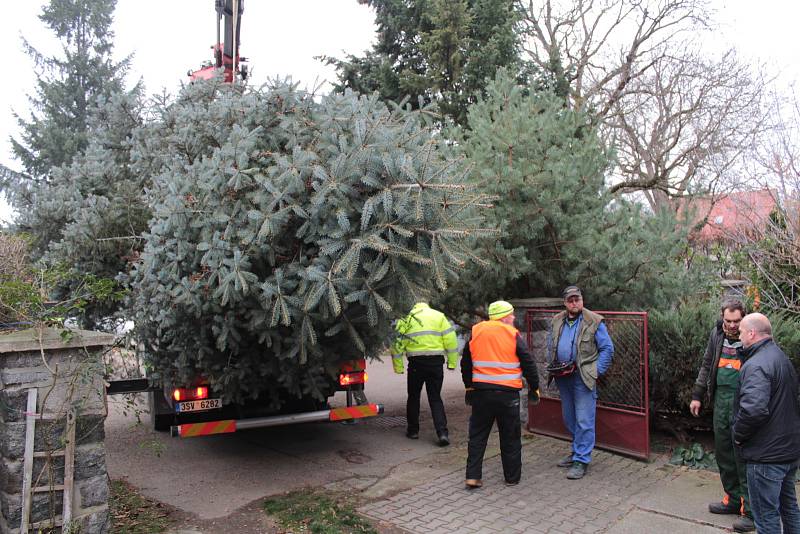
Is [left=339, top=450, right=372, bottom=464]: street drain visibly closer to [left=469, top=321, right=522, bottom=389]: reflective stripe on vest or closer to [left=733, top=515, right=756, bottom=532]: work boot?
[left=469, top=321, right=522, bottom=389]: reflective stripe on vest

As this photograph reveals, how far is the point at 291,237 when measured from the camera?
190 inches

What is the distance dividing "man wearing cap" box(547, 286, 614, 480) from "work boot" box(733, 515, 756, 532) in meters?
1.43

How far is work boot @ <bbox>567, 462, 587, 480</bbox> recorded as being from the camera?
5.65m

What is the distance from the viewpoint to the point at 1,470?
385 cm

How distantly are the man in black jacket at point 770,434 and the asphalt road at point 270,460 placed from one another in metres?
2.80

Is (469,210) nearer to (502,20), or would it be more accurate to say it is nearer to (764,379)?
(764,379)

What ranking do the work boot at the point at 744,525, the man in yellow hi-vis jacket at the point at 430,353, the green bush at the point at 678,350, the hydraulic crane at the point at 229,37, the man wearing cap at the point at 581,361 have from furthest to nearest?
the hydraulic crane at the point at 229,37 → the man in yellow hi-vis jacket at the point at 430,353 → the green bush at the point at 678,350 → the man wearing cap at the point at 581,361 → the work boot at the point at 744,525

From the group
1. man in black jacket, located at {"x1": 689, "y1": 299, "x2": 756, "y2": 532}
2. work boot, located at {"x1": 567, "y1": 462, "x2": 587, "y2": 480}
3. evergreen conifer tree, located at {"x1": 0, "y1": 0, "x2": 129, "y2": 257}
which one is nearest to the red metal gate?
work boot, located at {"x1": 567, "y1": 462, "x2": 587, "y2": 480}

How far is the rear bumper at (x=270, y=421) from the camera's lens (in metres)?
5.68

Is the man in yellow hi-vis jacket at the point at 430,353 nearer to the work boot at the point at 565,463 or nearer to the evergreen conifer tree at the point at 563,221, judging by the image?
the evergreen conifer tree at the point at 563,221

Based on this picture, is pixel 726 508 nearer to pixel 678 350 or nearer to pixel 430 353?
pixel 678 350

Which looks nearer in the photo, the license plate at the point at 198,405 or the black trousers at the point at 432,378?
the license plate at the point at 198,405

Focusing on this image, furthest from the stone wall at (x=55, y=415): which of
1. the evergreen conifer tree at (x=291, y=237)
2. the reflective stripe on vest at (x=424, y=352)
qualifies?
the reflective stripe on vest at (x=424, y=352)

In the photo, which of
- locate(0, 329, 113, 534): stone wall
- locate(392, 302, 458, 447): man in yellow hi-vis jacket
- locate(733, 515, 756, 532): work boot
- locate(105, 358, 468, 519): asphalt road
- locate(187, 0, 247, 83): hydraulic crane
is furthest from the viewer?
locate(187, 0, 247, 83): hydraulic crane
